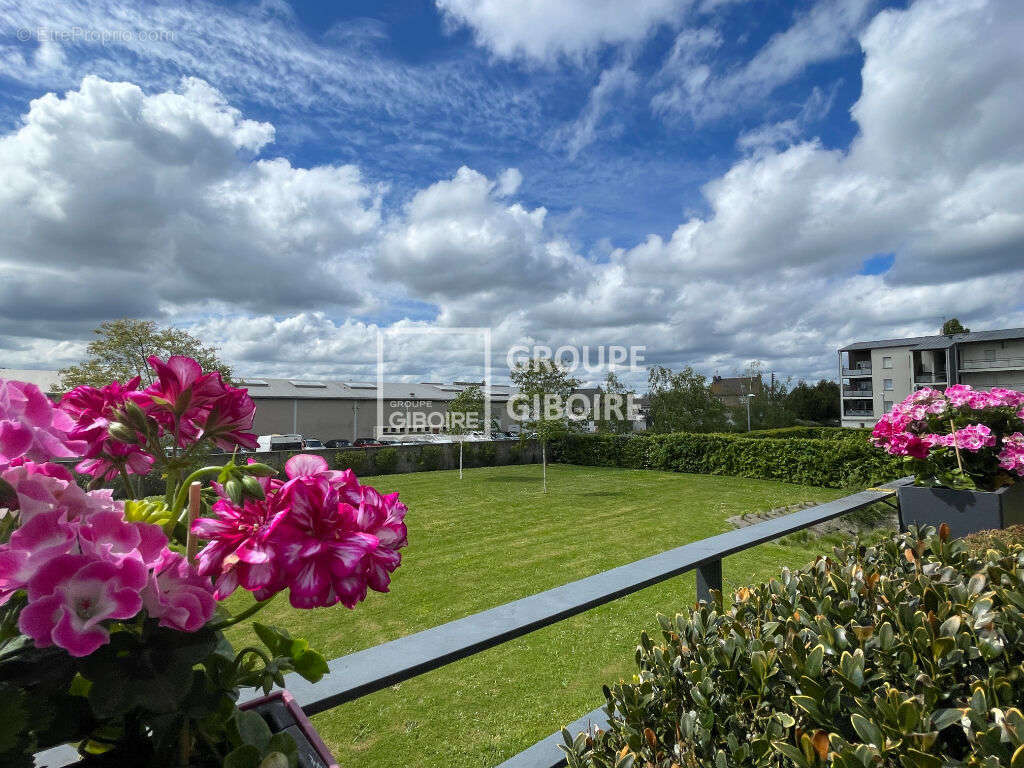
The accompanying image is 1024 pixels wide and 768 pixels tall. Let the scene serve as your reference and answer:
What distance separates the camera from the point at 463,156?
679cm

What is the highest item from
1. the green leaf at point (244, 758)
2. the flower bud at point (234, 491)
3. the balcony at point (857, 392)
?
the balcony at point (857, 392)

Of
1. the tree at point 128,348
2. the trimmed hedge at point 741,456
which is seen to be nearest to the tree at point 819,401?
the trimmed hedge at point 741,456

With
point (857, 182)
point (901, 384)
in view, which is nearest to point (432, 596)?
point (857, 182)

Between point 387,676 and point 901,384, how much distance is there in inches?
2055

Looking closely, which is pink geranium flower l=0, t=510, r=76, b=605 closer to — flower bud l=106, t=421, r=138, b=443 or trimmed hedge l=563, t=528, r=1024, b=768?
flower bud l=106, t=421, r=138, b=443

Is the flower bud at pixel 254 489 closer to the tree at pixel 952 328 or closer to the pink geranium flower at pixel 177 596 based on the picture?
the pink geranium flower at pixel 177 596

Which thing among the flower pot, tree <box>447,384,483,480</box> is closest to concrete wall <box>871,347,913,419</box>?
tree <box>447,384,483,480</box>

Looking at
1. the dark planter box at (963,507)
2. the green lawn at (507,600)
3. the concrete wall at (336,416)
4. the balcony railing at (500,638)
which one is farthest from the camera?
the concrete wall at (336,416)

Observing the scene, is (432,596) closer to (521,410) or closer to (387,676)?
(387,676)

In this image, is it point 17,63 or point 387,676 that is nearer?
point 387,676

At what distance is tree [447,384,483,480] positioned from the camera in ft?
60.3

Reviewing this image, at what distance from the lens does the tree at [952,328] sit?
4375 cm

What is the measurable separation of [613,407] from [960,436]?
982 inches

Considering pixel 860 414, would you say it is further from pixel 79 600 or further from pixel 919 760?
pixel 79 600
